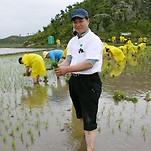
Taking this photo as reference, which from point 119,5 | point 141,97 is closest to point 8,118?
point 141,97

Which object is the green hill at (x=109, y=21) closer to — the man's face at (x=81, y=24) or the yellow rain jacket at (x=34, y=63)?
the yellow rain jacket at (x=34, y=63)

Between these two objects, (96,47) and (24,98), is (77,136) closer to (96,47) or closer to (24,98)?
(96,47)

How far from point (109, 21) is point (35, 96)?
33240mm

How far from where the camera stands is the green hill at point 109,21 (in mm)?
35625

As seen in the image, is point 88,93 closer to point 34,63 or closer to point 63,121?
point 63,121

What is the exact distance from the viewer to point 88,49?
96.2 inches

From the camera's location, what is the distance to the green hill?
117 feet

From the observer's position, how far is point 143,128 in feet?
11.6

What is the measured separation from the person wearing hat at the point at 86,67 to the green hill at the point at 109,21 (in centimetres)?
3162

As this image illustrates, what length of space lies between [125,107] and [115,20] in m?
35.5

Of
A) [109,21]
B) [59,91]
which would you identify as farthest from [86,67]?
[109,21]

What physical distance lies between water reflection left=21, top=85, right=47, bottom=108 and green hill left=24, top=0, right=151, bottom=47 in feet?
91.8

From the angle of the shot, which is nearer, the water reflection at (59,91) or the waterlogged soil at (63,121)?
the waterlogged soil at (63,121)

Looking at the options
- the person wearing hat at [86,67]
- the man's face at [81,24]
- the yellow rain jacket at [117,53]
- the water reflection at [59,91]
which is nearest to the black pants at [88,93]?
the person wearing hat at [86,67]
